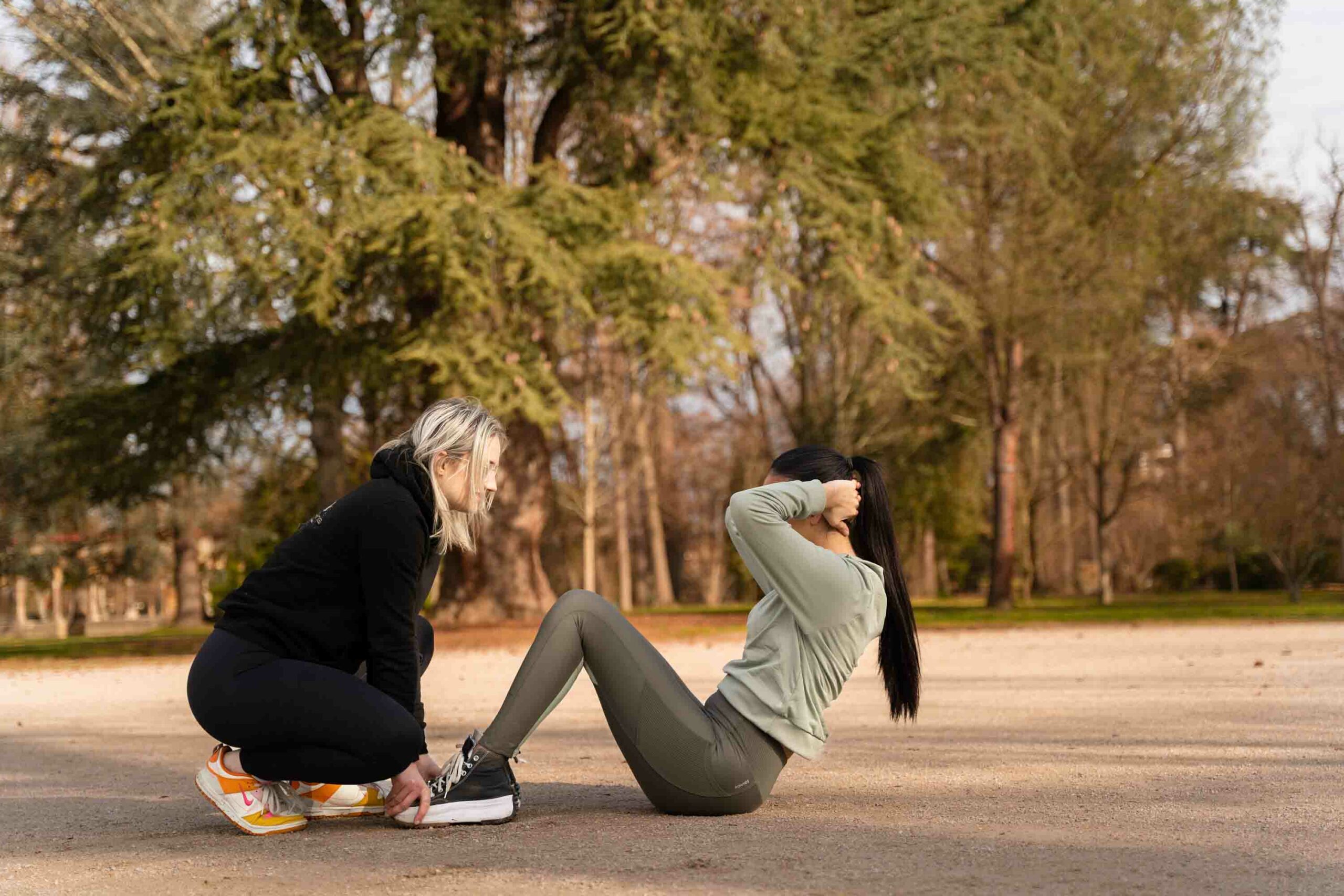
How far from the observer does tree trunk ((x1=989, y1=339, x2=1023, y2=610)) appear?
26484 mm

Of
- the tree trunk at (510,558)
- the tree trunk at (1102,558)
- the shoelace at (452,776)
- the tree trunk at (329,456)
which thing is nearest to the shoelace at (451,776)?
the shoelace at (452,776)

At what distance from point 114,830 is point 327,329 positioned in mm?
12514

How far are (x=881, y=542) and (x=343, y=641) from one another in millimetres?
1792

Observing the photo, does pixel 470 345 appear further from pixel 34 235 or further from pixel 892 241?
pixel 34 235

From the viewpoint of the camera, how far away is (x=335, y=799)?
4.70 metres

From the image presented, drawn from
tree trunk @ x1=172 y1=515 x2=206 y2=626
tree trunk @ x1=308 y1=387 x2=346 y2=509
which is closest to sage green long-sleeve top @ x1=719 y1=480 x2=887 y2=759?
tree trunk @ x1=308 y1=387 x2=346 y2=509

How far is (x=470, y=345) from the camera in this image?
1519cm

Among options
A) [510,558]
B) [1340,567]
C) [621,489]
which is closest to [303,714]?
[510,558]

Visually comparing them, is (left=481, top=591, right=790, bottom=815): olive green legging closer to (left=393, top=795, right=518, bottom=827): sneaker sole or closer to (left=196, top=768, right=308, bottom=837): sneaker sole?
(left=393, top=795, right=518, bottom=827): sneaker sole

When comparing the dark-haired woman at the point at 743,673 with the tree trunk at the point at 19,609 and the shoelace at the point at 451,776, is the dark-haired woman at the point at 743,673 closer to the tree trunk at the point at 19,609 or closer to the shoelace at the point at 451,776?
the shoelace at the point at 451,776

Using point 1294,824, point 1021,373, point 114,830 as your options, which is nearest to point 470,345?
point 114,830

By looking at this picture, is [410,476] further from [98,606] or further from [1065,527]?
[98,606]

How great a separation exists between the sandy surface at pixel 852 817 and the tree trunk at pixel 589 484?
21.8 m

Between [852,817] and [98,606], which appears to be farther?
[98,606]
